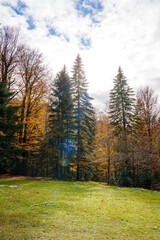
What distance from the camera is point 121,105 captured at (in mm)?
26016

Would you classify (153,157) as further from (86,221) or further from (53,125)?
(86,221)

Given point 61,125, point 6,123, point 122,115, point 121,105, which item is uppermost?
point 121,105

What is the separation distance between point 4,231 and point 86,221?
278 cm

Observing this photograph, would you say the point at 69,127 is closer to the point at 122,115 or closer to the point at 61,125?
the point at 61,125

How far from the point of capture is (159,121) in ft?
83.0

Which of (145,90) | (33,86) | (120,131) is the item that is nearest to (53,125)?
(33,86)

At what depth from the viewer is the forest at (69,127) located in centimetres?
1923

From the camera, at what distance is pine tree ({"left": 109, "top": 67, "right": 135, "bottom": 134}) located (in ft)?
81.8

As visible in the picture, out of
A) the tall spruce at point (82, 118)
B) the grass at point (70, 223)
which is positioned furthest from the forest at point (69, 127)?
the grass at point (70, 223)

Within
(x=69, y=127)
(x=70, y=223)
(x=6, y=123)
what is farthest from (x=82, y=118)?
(x=70, y=223)

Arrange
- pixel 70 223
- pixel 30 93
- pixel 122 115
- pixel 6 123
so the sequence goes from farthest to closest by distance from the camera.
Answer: pixel 122 115, pixel 30 93, pixel 6 123, pixel 70 223

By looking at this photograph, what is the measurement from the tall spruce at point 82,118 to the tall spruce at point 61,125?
1.04 meters

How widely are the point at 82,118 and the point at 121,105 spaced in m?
7.86

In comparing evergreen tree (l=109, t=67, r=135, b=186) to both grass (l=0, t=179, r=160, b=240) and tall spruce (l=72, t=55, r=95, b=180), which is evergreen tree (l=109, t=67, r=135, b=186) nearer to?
tall spruce (l=72, t=55, r=95, b=180)
